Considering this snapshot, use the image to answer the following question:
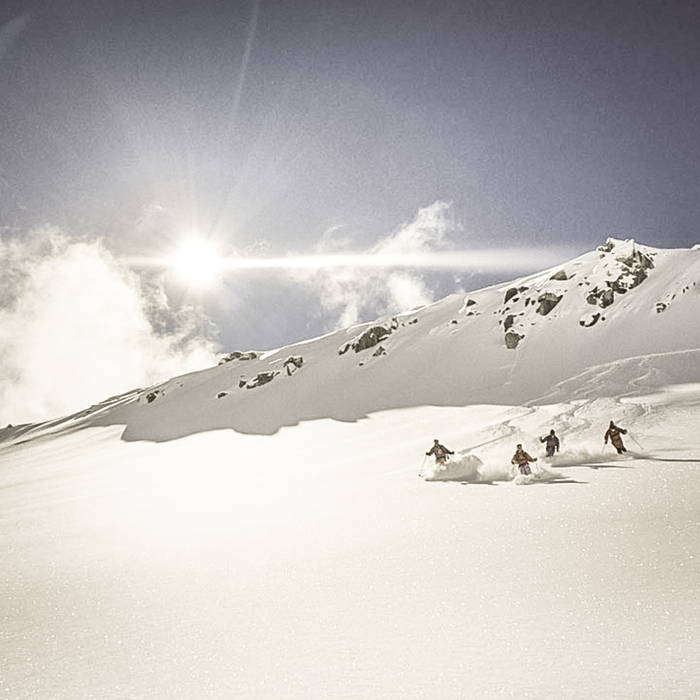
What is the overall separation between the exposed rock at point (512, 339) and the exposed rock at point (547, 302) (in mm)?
5243

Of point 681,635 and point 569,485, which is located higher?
point 569,485

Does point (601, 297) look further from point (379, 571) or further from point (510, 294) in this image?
point (379, 571)

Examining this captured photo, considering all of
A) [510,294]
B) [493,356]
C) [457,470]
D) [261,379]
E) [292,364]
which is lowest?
[457,470]

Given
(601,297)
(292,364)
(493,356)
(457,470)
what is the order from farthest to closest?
(292,364) → (601,297) → (493,356) → (457,470)

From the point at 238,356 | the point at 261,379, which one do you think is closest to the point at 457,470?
the point at 261,379

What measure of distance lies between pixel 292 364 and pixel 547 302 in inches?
1263

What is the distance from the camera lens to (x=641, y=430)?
59.5ft

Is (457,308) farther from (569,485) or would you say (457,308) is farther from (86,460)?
(569,485)

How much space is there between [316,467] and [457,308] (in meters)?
A: 47.1

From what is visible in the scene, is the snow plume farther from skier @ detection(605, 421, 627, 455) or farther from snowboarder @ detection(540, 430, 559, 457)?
skier @ detection(605, 421, 627, 455)

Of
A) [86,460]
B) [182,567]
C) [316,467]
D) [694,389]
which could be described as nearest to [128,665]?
[182,567]

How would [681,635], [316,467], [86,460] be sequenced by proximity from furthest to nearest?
[86,460] → [316,467] → [681,635]

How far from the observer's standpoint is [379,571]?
710 cm

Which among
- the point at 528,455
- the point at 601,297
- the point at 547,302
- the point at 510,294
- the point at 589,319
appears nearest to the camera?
the point at 528,455
